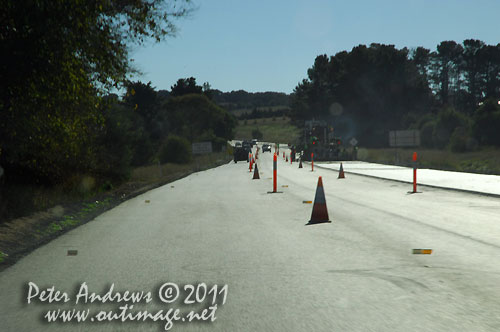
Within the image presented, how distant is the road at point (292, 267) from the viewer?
198 inches

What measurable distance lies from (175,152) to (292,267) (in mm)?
63728

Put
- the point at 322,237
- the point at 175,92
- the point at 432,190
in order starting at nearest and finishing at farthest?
the point at 322,237, the point at 432,190, the point at 175,92

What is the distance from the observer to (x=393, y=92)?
98125mm

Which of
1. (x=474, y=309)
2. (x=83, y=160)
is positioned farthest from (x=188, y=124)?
(x=474, y=309)

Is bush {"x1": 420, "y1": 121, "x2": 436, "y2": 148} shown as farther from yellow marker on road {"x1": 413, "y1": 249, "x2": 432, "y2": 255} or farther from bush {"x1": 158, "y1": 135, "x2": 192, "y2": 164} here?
yellow marker on road {"x1": 413, "y1": 249, "x2": 432, "y2": 255}

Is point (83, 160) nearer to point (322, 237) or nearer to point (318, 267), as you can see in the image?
point (322, 237)

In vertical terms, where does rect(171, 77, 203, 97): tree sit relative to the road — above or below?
above

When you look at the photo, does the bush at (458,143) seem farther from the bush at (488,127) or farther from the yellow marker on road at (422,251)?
the yellow marker on road at (422,251)

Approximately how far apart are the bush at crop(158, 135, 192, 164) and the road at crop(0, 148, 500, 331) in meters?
56.3

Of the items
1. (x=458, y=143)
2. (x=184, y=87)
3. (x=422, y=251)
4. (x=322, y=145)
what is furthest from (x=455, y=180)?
(x=184, y=87)

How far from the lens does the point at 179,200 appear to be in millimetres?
17734

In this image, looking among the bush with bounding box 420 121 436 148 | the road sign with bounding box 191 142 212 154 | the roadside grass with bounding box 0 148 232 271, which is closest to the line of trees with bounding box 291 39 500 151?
the bush with bounding box 420 121 436 148

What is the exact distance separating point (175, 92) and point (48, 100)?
10410 cm

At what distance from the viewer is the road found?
16.5 ft
